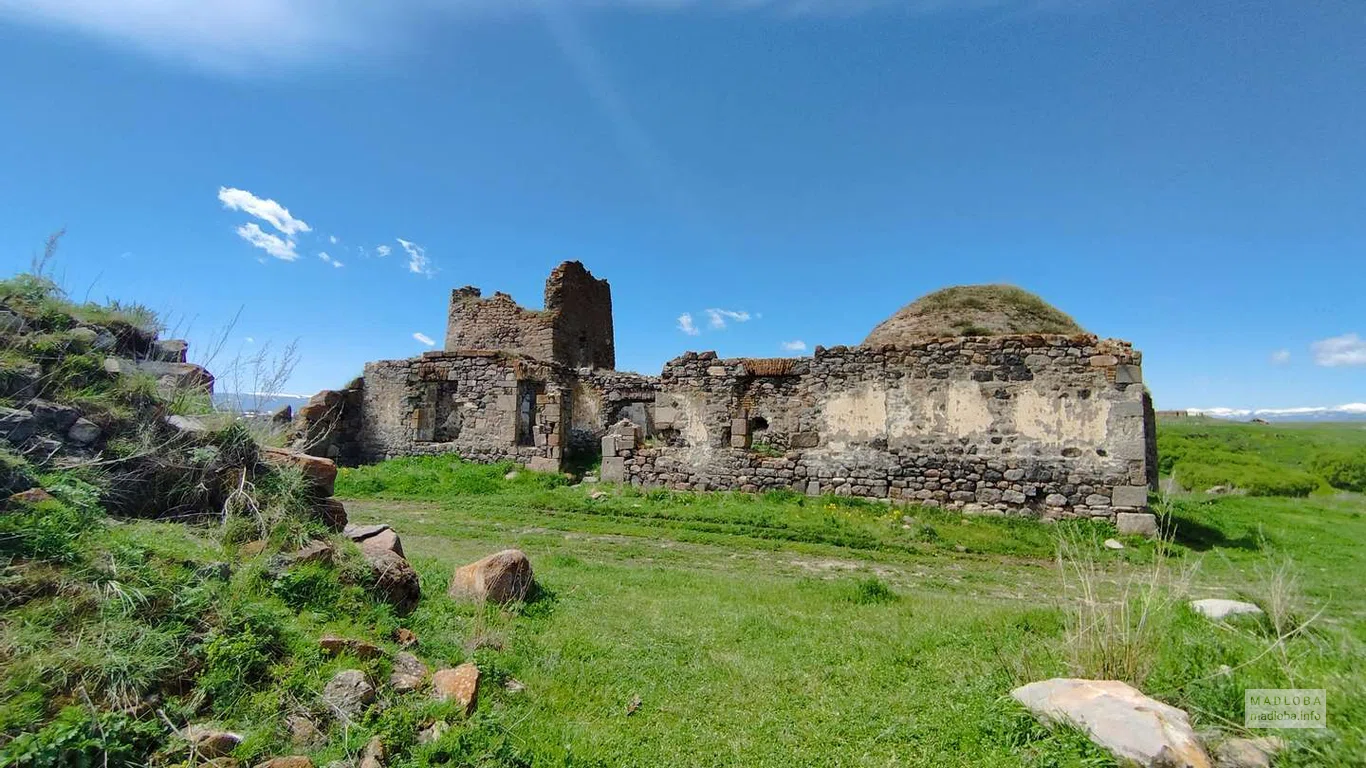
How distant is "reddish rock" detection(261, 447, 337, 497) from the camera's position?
217 inches

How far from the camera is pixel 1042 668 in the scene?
424 centimetres

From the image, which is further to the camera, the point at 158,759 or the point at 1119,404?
the point at 1119,404

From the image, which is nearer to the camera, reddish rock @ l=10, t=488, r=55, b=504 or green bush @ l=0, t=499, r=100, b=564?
green bush @ l=0, t=499, r=100, b=564

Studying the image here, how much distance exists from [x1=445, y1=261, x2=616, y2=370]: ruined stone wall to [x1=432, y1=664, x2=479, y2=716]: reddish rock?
15.6 metres

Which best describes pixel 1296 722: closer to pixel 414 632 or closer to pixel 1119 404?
pixel 414 632

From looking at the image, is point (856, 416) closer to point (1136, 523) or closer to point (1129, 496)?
point (1129, 496)

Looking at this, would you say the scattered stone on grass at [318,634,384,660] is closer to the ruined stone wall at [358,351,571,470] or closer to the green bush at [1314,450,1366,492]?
the ruined stone wall at [358,351,571,470]

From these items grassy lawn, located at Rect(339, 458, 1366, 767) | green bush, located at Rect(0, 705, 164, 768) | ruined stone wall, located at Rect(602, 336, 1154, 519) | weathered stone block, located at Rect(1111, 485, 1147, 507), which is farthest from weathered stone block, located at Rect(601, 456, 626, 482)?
green bush, located at Rect(0, 705, 164, 768)

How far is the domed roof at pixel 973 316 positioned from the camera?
15.8 meters

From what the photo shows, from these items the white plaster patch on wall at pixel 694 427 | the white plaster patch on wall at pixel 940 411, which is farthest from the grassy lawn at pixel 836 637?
the white plaster patch on wall at pixel 694 427

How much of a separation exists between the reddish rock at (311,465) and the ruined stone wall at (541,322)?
13.4 meters

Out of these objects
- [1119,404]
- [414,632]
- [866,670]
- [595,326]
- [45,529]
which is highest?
[595,326]

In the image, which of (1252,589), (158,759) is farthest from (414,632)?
(1252,589)

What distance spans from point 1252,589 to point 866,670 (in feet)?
10.7
